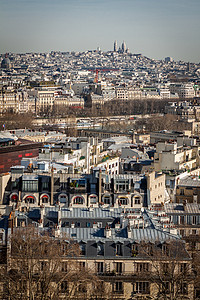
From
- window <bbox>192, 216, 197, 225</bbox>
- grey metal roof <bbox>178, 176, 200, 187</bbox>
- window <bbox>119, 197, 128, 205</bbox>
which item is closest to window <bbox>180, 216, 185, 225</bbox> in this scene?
window <bbox>192, 216, 197, 225</bbox>

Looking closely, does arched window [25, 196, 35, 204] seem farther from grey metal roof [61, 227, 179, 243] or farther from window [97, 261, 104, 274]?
window [97, 261, 104, 274]

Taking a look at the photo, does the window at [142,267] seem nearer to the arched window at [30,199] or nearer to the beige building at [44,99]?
the arched window at [30,199]

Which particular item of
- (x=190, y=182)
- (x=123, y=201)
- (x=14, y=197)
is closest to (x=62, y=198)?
(x=14, y=197)

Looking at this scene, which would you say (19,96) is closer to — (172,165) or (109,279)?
(172,165)

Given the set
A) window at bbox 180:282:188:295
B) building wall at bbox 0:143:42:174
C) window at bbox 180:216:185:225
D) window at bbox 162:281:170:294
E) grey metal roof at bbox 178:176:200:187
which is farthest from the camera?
building wall at bbox 0:143:42:174

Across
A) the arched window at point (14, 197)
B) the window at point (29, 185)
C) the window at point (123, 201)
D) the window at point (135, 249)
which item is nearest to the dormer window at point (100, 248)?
the window at point (135, 249)

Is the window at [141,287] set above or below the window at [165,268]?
below

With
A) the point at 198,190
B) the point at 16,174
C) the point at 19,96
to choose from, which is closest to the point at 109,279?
the point at 16,174

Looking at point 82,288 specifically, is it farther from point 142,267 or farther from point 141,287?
point 142,267
